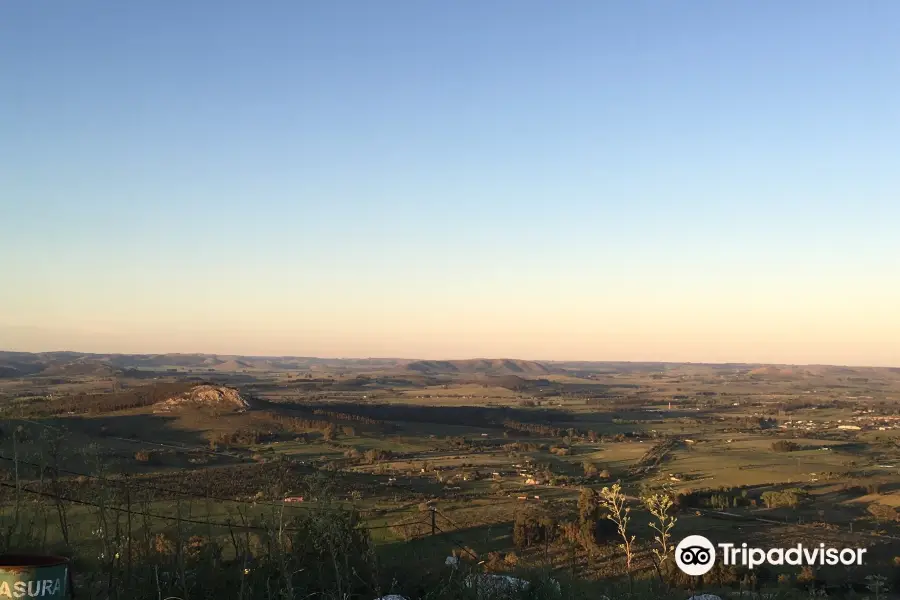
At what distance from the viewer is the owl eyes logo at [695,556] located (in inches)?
560

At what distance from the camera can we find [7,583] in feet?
11.1

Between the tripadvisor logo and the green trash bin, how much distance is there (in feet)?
46.1

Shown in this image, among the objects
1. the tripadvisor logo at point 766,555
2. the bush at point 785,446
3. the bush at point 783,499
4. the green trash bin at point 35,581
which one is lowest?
the bush at point 785,446

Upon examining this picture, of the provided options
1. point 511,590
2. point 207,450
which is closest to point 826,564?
point 511,590

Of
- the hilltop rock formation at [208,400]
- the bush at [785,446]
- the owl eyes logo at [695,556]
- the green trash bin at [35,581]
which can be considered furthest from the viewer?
the hilltop rock formation at [208,400]

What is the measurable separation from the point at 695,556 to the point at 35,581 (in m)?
15.0

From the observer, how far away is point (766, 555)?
677 inches

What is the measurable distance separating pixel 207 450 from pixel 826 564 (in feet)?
109

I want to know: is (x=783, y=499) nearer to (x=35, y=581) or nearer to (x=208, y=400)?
(x=35, y=581)

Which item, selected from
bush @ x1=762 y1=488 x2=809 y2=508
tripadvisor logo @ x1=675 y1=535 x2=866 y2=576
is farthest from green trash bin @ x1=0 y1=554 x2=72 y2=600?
bush @ x1=762 y1=488 x2=809 y2=508

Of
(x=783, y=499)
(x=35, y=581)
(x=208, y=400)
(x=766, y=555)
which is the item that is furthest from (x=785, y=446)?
(x=35, y=581)

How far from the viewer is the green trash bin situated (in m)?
3.39

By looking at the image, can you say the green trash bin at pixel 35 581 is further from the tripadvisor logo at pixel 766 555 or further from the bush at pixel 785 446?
the bush at pixel 785 446

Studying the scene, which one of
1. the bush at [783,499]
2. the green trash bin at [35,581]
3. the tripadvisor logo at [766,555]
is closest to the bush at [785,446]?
the bush at [783,499]
